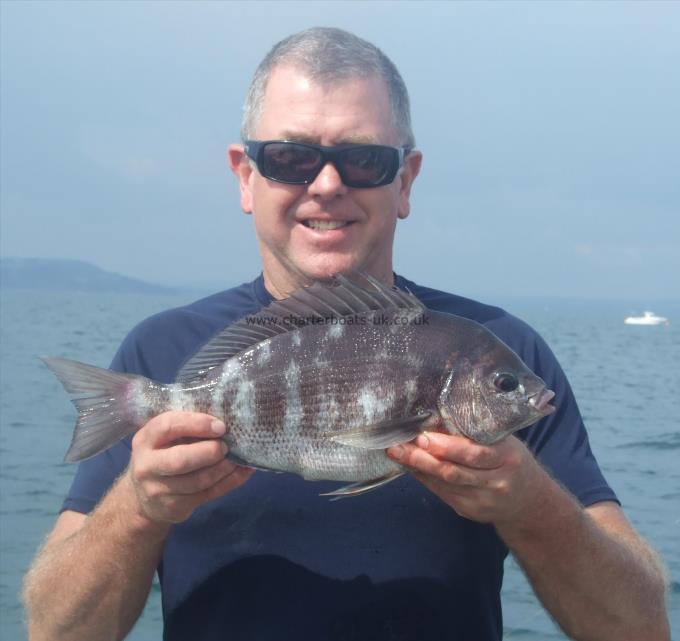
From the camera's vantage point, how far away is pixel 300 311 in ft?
9.51

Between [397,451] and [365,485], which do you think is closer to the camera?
[397,451]

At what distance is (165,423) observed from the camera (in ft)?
8.26

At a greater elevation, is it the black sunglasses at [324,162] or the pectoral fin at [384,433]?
the black sunglasses at [324,162]

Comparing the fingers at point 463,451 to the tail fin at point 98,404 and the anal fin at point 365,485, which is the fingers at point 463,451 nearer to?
the anal fin at point 365,485

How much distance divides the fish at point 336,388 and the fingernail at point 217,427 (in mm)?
73

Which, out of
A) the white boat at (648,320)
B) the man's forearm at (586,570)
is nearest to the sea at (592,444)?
the man's forearm at (586,570)

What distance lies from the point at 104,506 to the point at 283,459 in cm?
72

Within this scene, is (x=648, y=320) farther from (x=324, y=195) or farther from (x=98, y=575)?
(x=98, y=575)

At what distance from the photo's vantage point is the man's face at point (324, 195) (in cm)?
320

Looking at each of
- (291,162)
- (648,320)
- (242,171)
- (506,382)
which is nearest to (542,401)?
(506,382)

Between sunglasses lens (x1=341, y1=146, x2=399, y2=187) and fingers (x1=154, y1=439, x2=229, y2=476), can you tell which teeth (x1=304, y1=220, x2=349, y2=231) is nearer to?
sunglasses lens (x1=341, y1=146, x2=399, y2=187)

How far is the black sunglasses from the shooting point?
125 inches

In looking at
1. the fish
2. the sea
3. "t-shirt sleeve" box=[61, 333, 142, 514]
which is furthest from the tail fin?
the sea

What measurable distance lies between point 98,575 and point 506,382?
1.61m
